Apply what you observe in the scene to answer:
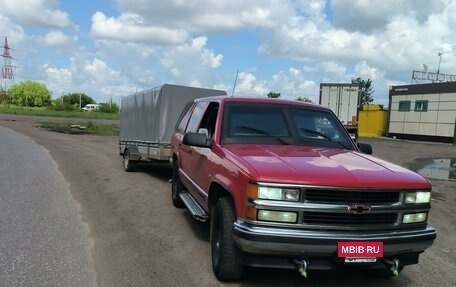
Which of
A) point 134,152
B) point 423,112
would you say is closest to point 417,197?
point 134,152

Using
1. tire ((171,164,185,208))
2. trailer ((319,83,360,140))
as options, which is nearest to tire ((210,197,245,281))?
tire ((171,164,185,208))

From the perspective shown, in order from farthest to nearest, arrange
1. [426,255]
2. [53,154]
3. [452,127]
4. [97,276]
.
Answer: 1. [452,127]
2. [53,154]
3. [426,255]
4. [97,276]

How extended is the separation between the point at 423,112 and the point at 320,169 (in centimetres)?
3431

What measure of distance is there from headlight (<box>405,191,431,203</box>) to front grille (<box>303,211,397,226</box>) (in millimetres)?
279

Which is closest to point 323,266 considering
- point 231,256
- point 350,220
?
point 350,220

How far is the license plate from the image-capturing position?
4.44 meters

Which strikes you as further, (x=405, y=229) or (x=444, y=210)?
(x=444, y=210)

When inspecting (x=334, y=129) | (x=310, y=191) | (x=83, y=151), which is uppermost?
(x=334, y=129)

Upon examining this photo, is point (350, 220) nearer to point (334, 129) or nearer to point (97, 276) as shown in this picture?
point (334, 129)

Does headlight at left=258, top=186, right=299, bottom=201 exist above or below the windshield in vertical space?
below

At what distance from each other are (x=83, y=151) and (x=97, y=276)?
598 inches

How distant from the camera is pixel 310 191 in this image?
14.7ft

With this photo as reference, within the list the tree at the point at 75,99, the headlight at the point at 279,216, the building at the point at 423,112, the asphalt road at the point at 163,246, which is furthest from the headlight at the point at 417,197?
the tree at the point at 75,99

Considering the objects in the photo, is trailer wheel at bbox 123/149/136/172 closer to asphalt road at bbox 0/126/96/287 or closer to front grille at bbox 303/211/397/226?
asphalt road at bbox 0/126/96/287
